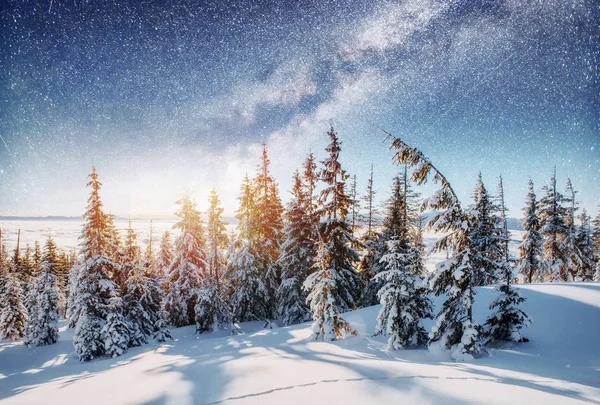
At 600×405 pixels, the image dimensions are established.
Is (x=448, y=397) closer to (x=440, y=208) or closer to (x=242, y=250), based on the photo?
(x=440, y=208)

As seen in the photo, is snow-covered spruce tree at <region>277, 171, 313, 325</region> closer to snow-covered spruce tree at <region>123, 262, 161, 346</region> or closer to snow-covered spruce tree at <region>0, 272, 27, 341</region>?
snow-covered spruce tree at <region>123, 262, 161, 346</region>

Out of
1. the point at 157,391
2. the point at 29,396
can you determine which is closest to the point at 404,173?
the point at 157,391

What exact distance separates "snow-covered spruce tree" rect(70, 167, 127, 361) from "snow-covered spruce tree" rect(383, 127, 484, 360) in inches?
926

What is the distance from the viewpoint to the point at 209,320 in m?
24.9

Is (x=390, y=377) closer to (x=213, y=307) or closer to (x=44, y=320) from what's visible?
(x=213, y=307)

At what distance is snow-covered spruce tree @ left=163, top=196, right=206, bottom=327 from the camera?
27531 millimetres

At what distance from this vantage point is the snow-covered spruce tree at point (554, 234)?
1148 inches

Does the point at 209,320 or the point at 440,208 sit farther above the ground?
the point at 440,208

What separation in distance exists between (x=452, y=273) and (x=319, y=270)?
720 centimetres

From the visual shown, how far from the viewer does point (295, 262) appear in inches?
906

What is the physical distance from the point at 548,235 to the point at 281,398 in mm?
37342

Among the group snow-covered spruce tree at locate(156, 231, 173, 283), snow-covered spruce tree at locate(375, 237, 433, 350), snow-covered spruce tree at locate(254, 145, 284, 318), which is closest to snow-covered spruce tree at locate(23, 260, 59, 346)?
snow-covered spruce tree at locate(156, 231, 173, 283)

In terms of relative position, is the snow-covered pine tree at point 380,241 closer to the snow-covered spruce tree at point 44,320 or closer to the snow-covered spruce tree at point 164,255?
the snow-covered spruce tree at point 164,255

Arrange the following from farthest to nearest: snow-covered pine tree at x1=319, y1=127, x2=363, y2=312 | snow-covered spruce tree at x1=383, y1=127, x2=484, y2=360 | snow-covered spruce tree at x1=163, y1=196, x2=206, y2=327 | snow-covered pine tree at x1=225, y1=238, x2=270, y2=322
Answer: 1. snow-covered spruce tree at x1=163, y1=196, x2=206, y2=327
2. snow-covered pine tree at x1=225, y1=238, x2=270, y2=322
3. snow-covered pine tree at x1=319, y1=127, x2=363, y2=312
4. snow-covered spruce tree at x1=383, y1=127, x2=484, y2=360
